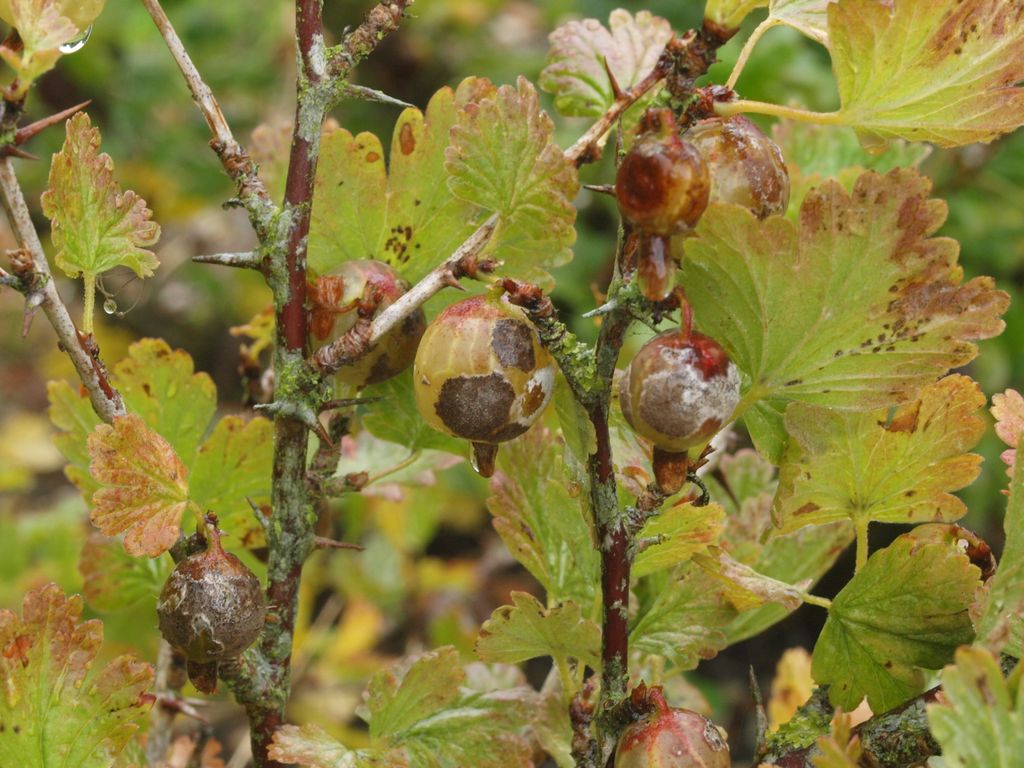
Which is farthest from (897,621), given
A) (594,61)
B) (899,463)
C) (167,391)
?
(167,391)

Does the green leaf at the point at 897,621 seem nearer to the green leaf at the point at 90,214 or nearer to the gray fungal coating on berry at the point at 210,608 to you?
the gray fungal coating on berry at the point at 210,608

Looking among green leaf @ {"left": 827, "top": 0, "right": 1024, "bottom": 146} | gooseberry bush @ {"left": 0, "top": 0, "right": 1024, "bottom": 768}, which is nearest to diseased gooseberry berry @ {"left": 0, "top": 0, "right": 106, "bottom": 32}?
gooseberry bush @ {"left": 0, "top": 0, "right": 1024, "bottom": 768}

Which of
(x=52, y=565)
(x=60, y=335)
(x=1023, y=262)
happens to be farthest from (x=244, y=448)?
(x=1023, y=262)

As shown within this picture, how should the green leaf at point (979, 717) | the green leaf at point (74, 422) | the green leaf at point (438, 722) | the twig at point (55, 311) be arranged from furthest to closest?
the green leaf at point (74, 422) → the green leaf at point (438, 722) → the twig at point (55, 311) → the green leaf at point (979, 717)

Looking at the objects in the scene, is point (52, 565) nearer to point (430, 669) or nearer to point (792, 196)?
point (430, 669)

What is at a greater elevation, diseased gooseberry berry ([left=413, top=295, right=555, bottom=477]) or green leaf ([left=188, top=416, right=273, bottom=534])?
diseased gooseberry berry ([left=413, top=295, right=555, bottom=477])

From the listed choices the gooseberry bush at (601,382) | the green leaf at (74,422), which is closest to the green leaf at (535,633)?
the gooseberry bush at (601,382)

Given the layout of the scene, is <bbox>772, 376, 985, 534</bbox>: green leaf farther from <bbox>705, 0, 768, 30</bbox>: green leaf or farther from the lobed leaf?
the lobed leaf
